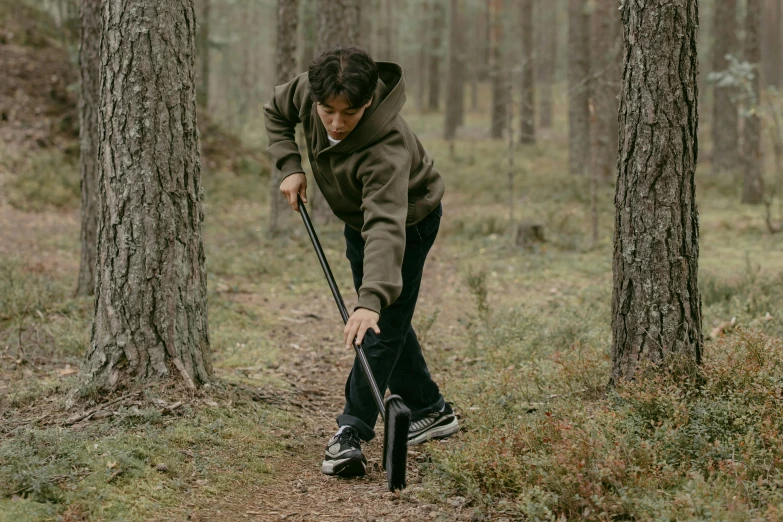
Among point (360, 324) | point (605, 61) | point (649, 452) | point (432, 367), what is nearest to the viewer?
point (360, 324)

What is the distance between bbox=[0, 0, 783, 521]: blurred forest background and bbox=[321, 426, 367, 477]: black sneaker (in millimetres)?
96

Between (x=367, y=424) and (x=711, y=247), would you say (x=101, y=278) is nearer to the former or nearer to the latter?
(x=367, y=424)

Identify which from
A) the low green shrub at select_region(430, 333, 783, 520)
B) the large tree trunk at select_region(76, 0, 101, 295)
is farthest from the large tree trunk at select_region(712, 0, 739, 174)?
the low green shrub at select_region(430, 333, 783, 520)

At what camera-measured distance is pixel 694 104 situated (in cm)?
429

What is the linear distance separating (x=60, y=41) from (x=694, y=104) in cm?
1710

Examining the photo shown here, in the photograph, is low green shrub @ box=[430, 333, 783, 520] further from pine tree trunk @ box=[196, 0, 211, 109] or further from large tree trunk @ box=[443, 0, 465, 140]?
large tree trunk @ box=[443, 0, 465, 140]

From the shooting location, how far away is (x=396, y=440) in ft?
12.5

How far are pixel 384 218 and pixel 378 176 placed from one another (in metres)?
0.23

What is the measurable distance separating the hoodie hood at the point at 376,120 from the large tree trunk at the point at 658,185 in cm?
136

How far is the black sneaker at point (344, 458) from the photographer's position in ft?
13.9

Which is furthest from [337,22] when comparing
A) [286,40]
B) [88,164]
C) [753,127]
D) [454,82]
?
[454,82]

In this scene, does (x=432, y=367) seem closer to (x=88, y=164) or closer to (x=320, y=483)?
(x=320, y=483)

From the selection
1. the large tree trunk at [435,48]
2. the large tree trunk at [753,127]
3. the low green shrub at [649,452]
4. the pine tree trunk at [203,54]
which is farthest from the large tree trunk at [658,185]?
the large tree trunk at [435,48]

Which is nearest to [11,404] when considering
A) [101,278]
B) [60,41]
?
[101,278]
